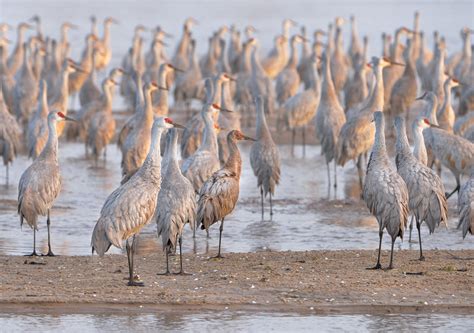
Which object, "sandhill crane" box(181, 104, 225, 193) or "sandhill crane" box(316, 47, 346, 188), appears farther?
"sandhill crane" box(316, 47, 346, 188)

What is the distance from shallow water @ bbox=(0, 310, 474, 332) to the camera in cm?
882

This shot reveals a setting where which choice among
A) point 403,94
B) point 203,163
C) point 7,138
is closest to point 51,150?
point 203,163

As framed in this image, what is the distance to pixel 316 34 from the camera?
31.0 meters

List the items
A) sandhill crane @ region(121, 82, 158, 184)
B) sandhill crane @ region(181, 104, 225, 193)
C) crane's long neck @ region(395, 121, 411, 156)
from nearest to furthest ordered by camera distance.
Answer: crane's long neck @ region(395, 121, 411, 156)
sandhill crane @ region(181, 104, 225, 193)
sandhill crane @ region(121, 82, 158, 184)

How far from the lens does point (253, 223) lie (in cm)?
1363

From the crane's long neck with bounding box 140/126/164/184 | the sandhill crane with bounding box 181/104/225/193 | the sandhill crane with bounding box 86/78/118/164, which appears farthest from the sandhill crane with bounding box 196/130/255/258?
the sandhill crane with bounding box 86/78/118/164

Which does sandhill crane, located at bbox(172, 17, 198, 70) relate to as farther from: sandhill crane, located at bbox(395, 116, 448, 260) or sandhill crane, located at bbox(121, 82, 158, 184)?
sandhill crane, located at bbox(395, 116, 448, 260)

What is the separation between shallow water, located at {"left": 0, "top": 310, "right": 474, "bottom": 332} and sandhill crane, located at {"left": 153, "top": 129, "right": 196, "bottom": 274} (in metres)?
1.40

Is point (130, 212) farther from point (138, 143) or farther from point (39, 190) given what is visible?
point (138, 143)

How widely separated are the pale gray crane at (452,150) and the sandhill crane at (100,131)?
18.5ft

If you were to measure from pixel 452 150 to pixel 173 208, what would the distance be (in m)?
5.01

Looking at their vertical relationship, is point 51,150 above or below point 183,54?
below

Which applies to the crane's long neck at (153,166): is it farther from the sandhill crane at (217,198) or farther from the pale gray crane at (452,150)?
the pale gray crane at (452,150)

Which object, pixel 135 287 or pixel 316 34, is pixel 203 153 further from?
pixel 316 34
